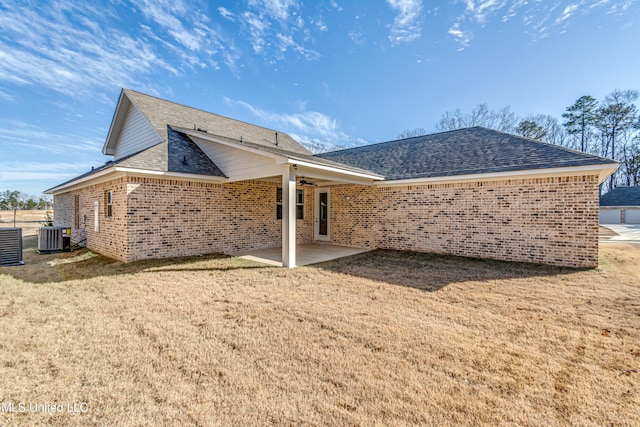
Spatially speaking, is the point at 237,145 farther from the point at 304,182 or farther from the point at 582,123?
the point at 582,123

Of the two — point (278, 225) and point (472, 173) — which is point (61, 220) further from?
point (472, 173)

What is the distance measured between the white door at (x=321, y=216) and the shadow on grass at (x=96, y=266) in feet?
15.5

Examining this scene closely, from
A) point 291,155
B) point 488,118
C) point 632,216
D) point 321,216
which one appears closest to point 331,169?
point 291,155

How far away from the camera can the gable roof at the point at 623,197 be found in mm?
28281

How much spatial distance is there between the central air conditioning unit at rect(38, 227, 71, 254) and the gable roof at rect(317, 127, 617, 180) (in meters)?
12.0

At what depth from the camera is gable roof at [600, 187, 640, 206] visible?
28.3 m

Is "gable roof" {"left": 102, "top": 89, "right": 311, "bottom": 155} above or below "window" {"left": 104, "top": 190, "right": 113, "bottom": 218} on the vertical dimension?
above

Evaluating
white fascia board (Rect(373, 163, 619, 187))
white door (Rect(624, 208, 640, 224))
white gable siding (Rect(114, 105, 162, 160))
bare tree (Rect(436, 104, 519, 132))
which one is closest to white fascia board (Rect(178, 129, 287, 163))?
white gable siding (Rect(114, 105, 162, 160))

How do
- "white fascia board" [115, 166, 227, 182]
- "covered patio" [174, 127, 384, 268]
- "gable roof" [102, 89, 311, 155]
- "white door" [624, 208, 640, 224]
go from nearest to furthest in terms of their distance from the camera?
"covered patio" [174, 127, 384, 268] → "white fascia board" [115, 166, 227, 182] → "gable roof" [102, 89, 311, 155] → "white door" [624, 208, 640, 224]

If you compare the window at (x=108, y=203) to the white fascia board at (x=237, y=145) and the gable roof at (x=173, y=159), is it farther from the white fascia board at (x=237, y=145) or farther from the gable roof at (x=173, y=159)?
the white fascia board at (x=237, y=145)

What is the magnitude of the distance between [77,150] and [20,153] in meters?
3.29

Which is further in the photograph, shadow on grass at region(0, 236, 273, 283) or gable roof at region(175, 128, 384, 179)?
gable roof at region(175, 128, 384, 179)

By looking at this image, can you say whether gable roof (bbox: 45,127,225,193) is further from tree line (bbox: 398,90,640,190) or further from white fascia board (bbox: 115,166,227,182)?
tree line (bbox: 398,90,640,190)

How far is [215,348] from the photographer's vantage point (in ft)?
10.4
